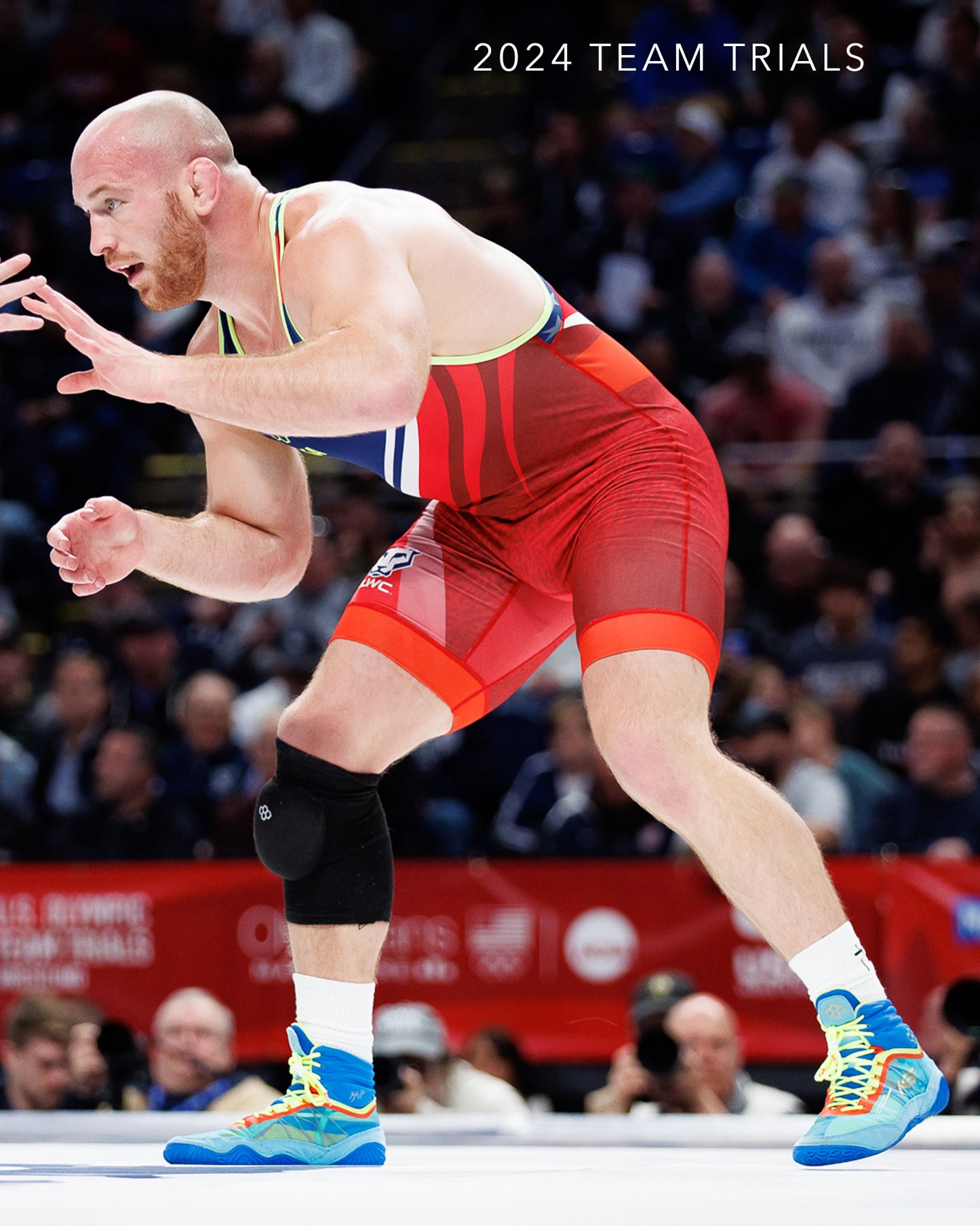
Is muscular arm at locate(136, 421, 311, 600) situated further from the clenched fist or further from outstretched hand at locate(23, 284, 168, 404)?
outstretched hand at locate(23, 284, 168, 404)

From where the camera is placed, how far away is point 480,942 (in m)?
5.75

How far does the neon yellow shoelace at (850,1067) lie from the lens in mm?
2881

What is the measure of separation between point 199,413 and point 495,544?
0.65 meters

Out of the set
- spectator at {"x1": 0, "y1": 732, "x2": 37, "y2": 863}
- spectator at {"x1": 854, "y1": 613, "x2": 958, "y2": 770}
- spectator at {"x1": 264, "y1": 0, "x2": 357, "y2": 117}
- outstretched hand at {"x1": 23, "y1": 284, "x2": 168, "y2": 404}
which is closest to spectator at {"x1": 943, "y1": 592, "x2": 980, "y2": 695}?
spectator at {"x1": 854, "y1": 613, "x2": 958, "y2": 770}

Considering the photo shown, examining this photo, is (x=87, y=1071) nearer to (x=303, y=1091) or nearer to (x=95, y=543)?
(x=303, y=1091)

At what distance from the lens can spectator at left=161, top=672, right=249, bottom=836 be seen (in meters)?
7.12

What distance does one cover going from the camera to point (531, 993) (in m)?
5.72

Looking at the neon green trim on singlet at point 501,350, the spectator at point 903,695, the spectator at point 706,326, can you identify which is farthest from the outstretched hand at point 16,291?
the spectator at point 706,326

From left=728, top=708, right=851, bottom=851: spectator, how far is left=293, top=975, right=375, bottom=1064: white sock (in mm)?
3423

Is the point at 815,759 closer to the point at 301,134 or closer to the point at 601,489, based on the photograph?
the point at 601,489

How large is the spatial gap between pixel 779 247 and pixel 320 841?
692cm

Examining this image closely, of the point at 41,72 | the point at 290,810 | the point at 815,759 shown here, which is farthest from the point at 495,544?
the point at 41,72

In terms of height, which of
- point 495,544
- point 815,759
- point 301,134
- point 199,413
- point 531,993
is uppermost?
point 301,134

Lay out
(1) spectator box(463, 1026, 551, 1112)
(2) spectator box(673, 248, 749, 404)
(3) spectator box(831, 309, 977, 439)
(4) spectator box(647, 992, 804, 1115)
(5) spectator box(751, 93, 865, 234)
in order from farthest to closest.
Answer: (5) spectator box(751, 93, 865, 234) < (2) spectator box(673, 248, 749, 404) < (3) spectator box(831, 309, 977, 439) < (1) spectator box(463, 1026, 551, 1112) < (4) spectator box(647, 992, 804, 1115)
